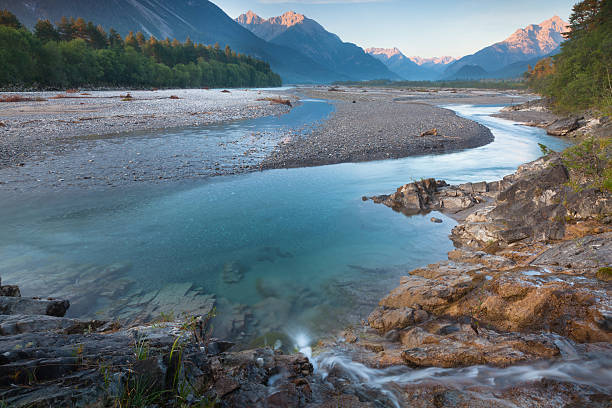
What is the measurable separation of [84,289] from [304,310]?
5356 mm

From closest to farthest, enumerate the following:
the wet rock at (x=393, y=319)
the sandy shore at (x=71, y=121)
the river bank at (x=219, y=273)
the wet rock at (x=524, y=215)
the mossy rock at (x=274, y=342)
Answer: the river bank at (x=219, y=273), the wet rock at (x=393, y=319), the mossy rock at (x=274, y=342), the wet rock at (x=524, y=215), the sandy shore at (x=71, y=121)

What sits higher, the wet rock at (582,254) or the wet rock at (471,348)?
the wet rock at (582,254)

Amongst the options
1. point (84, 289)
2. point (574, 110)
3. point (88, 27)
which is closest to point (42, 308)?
point (84, 289)

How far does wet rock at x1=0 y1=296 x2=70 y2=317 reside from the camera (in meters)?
5.50

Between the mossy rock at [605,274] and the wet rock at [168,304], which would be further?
the wet rock at [168,304]

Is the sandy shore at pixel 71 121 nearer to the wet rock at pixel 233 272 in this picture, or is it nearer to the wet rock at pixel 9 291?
the wet rock at pixel 9 291

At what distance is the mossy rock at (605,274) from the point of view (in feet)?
16.9

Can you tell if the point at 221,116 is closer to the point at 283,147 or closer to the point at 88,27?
the point at 283,147

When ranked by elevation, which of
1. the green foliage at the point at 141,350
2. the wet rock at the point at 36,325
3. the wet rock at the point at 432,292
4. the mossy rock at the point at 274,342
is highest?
the green foliage at the point at 141,350

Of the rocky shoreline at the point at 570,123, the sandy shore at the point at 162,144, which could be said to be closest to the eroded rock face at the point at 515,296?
the sandy shore at the point at 162,144

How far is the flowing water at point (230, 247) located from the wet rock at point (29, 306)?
53 centimetres

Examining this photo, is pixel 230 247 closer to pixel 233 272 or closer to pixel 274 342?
pixel 233 272

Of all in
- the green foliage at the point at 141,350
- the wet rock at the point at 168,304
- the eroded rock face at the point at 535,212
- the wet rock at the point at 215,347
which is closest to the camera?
the green foliage at the point at 141,350

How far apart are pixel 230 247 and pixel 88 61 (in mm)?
84905
